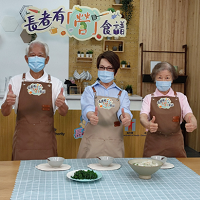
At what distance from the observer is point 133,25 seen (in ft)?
21.0

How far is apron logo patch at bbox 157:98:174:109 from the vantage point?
2518mm

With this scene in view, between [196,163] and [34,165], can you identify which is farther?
[196,163]

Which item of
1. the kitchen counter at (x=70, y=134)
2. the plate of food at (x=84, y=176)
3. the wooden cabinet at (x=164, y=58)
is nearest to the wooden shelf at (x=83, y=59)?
the wooden cabinet at (x=164, y=58)

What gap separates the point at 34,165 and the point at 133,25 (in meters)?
5.32

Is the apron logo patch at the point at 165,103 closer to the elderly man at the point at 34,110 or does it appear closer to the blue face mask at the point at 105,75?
the blue face mask at the point at 105,75

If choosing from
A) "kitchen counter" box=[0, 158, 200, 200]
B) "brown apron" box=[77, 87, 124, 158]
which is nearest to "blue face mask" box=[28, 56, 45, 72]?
"brown apron" box=[77, 87, 124, 158]

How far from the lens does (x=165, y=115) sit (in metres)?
2.50

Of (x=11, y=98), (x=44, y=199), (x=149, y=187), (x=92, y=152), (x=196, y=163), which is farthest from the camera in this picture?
(x=92, y=152)

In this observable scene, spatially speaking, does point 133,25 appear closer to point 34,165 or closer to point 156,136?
point 156,136

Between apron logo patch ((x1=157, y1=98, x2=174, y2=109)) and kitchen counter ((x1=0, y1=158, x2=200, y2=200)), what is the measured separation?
829mm

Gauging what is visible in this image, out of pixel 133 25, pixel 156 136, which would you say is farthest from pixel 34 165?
pixel 133 25

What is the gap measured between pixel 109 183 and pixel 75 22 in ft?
14.7

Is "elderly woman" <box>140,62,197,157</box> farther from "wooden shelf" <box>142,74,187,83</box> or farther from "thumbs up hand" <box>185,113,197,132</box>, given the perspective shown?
"wooden shelf" <box>142,74,187,83</box>

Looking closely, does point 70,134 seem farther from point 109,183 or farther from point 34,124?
point 109,183
